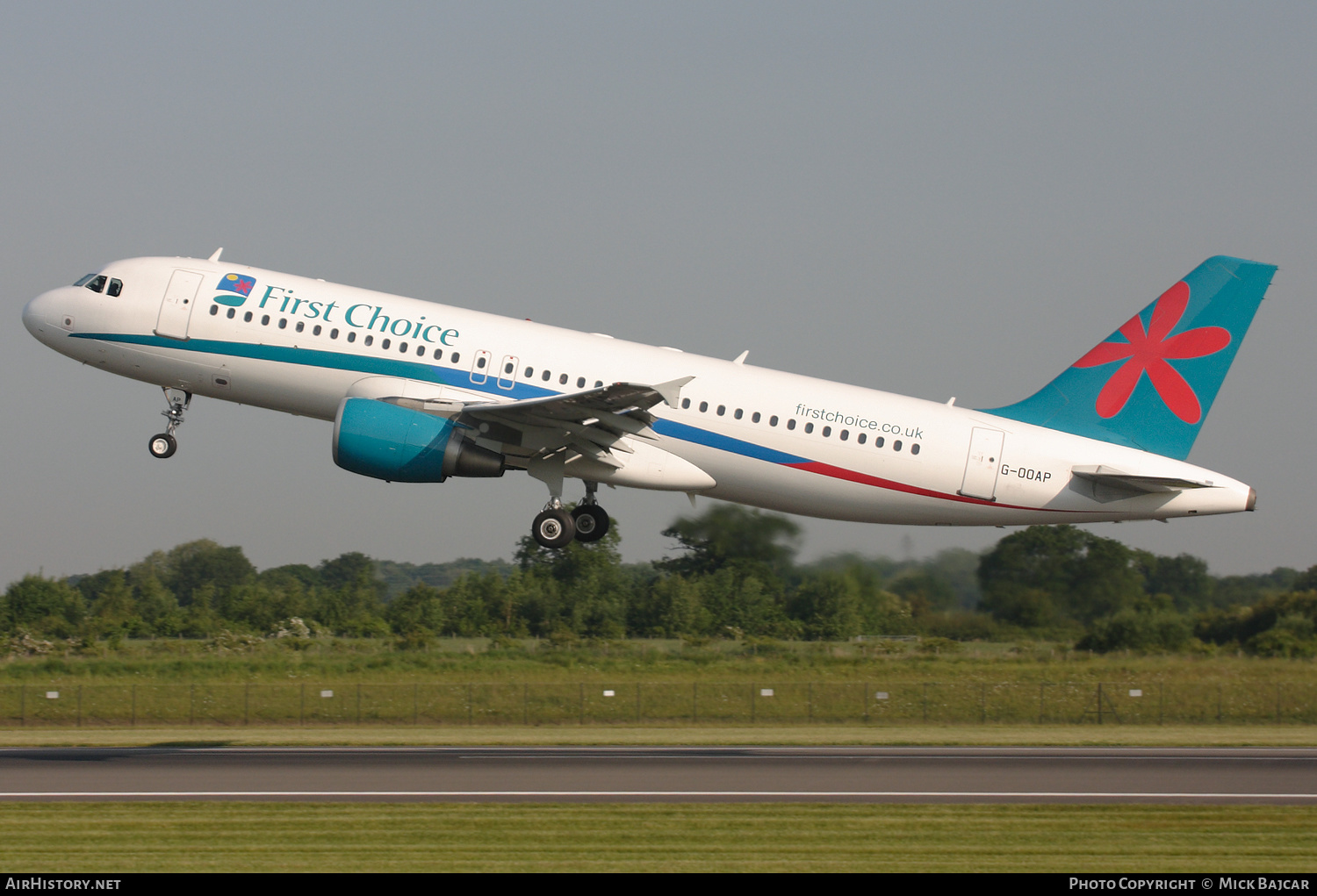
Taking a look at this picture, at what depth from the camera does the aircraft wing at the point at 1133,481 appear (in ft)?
104

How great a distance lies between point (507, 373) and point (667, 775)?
1006 centimetres

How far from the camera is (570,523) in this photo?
32.4 meters

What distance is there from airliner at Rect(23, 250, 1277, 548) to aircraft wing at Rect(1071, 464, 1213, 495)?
0.05 m

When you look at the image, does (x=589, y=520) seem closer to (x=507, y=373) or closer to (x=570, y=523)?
(x=570, y=523)

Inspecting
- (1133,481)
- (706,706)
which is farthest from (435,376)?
(706,706)

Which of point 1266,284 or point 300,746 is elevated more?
point 1266,284

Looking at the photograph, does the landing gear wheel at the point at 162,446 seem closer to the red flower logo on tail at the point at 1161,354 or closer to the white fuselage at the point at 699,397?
Answer: the white fuselage at the point at 699,397

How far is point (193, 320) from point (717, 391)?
1268 cm

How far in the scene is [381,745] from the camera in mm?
39031

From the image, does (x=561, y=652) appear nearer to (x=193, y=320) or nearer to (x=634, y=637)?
(x=634, y=637)

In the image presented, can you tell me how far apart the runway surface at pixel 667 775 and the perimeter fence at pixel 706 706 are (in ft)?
26.4

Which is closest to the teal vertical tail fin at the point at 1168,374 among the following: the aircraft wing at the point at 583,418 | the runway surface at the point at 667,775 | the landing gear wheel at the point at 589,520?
the runway surface at the point at 667,775
